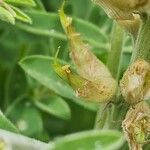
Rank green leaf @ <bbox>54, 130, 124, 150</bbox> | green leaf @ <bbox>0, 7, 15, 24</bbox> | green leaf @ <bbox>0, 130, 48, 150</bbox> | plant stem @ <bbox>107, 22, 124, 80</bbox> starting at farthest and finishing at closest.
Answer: plant stem @ <bbox>107, 22, 124, 80</bbox>
green leaf @ <bbox>0, 7, 15, 24</bbox>
green leaf @ <bbox>0, 130, 48, 150</bbox>
green leaf @ <bbox>54, 130, 124, 150</bbox>

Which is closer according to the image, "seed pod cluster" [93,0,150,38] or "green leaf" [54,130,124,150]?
"green leaf" [54,130,124,150]

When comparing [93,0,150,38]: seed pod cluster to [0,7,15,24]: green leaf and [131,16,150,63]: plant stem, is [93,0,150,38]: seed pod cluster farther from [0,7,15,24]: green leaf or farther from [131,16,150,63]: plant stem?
Answer: [0,7,15,24]: green leaf

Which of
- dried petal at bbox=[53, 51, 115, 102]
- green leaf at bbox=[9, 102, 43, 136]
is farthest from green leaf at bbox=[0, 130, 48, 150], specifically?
green leaf at bbox=[9, 102, 43, 136]

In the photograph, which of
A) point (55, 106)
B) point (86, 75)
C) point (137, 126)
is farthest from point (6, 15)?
point (55, 106)

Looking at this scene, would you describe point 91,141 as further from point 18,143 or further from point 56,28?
point 56,28

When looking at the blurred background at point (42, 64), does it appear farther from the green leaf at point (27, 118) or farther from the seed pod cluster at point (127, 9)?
the seed pod cluster at point (127, 9)

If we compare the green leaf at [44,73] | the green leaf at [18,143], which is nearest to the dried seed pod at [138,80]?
the green leaf at [18,143]

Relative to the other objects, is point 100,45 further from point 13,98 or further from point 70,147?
point 70,147

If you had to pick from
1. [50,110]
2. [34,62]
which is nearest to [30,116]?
[50,110]
